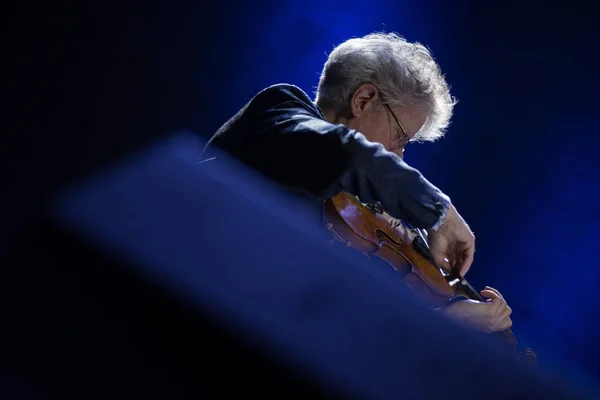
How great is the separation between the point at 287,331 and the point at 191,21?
1.98 meters

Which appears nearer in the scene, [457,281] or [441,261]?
[441,261]

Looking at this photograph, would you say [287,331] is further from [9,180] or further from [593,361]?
[593,361]

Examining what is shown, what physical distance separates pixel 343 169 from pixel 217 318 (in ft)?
1.28

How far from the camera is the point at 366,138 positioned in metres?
1.46

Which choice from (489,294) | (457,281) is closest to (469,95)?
(489,294)

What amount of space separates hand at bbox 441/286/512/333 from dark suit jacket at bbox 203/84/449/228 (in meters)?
0.40

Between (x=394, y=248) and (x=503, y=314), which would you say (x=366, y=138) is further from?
(x=503, y=314)

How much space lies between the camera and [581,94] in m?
2.83

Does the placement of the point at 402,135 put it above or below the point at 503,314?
above

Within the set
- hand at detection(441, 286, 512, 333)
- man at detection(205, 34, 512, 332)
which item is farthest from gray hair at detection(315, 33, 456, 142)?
hand at detection(441, 286, 512, 333)

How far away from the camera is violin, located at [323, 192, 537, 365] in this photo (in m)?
1.48

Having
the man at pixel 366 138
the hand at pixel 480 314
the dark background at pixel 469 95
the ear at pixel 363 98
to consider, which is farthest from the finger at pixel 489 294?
the dark background at pixel 469 95

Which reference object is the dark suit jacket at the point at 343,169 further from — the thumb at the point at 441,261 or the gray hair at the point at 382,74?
the gray hair at the point at 382,74

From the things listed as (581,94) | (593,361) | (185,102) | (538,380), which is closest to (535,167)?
(581,94)
